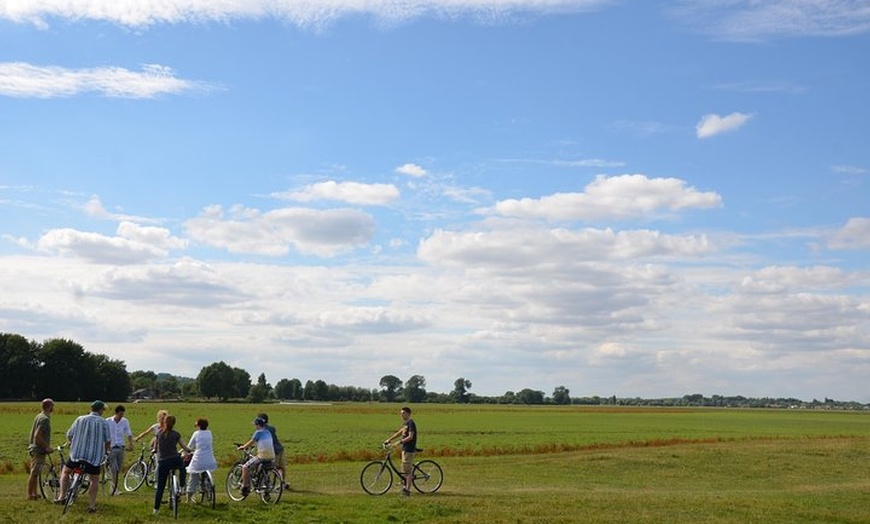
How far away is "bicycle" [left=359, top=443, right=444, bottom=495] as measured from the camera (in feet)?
73.3

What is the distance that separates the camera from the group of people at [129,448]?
1762 cm

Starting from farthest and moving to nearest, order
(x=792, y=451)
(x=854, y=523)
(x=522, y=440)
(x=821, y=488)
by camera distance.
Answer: (x=522, y=440), (x=792, y=451), (x=821, y=488), (x=854, y=523)

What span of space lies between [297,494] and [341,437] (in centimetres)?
4024

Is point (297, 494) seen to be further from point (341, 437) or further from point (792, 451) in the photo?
point (341, 437)

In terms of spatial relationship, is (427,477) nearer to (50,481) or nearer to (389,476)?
(389,476)

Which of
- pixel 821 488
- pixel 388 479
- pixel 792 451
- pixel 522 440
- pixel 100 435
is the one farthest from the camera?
pixel 522 440

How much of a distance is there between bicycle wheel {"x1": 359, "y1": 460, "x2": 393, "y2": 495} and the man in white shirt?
19.4ft

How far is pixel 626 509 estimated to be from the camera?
20859mm

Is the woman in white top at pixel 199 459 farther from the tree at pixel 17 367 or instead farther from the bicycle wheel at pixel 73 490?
the tree at pixel 17 367

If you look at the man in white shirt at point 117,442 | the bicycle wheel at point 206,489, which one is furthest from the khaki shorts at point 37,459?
the bicycle wheel at point 206,489

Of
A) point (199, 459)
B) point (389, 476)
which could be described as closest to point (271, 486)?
point (199, 459)

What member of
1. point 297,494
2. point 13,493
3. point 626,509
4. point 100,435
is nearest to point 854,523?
point 626,509

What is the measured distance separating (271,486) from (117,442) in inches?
173

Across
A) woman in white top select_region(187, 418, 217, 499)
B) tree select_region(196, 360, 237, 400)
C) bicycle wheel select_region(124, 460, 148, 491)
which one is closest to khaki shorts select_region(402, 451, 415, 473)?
woman in white top select_region(187, 418, 217, 499)
